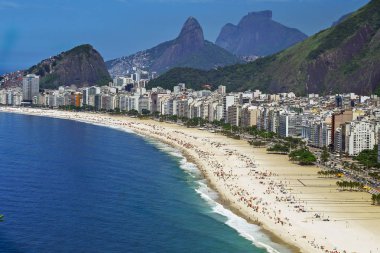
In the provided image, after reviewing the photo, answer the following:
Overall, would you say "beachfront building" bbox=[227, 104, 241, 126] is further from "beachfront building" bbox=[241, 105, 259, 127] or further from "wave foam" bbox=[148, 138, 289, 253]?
"wave foam" bbox=[148, 138, 289, 253]

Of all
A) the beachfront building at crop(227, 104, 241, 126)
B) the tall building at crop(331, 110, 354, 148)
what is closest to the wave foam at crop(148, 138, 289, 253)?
the tall building at crop(331, 110, 354, 148)

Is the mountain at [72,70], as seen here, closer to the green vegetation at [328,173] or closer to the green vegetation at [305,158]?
the green vegetation at [305,158]

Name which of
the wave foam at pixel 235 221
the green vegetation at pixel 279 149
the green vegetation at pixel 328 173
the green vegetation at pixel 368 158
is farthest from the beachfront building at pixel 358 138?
the wave foam at pixel 235 221

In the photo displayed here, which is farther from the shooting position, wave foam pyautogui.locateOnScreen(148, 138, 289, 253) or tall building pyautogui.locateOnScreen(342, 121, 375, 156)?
tall building pyautogui.locateOnScreen(342, 121, 375, 156)

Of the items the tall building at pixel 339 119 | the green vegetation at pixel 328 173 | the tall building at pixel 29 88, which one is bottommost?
the green vegetation at pixel 328 173

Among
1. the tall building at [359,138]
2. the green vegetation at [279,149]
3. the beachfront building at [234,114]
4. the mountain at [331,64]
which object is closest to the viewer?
the tall building at [359,138]

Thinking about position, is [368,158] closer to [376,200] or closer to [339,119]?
[339,119]
